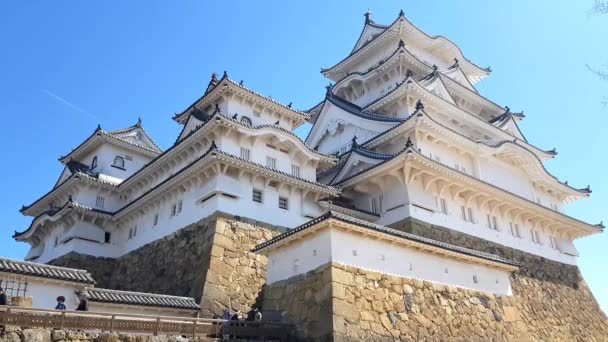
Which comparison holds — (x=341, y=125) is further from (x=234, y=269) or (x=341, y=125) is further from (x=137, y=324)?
(x=137, y=324)

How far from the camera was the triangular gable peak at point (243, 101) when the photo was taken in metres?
21.5

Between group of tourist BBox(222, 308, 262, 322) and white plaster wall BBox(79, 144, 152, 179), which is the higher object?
white plaster wall BBox(79, 144, 152, 179)

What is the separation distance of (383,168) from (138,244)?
36.8 feet

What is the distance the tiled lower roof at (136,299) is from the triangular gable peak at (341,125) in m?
14.0

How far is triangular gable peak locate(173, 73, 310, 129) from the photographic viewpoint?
21516mm

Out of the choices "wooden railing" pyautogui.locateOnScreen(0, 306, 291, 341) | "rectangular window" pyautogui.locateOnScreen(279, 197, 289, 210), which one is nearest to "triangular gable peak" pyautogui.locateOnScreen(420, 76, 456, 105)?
"rectangular window" pyautogui.locateOnScreen(279, 197, 289, 210)

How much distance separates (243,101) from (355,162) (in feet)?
19.4

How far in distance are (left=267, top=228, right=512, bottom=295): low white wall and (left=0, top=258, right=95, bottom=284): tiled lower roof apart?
5343 millimetres

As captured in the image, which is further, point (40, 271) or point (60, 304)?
point (40, 271)

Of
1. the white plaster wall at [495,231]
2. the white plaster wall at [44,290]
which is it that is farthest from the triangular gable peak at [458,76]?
the white plaster wall at [44,290]

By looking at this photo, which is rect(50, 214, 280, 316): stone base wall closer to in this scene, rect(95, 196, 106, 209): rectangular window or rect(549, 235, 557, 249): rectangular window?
rect(95, 196, 106, 209): rectangular window

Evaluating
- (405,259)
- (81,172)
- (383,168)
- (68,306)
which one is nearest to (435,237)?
(383,168)

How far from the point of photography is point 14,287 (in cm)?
1294

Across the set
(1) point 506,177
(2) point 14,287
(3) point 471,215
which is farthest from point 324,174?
(2) point 14,287
